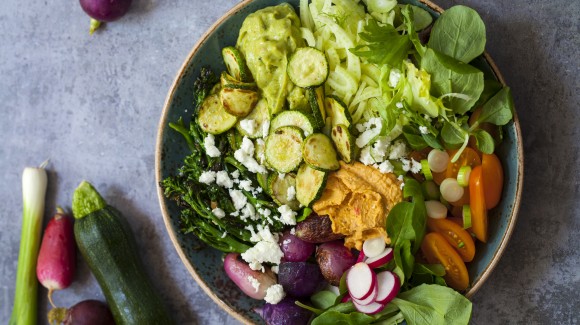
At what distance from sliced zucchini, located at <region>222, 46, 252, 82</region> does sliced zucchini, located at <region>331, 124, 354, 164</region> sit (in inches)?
18.2

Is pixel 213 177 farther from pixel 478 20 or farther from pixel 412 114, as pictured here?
pixel 478 20

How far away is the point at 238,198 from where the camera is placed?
2873mm

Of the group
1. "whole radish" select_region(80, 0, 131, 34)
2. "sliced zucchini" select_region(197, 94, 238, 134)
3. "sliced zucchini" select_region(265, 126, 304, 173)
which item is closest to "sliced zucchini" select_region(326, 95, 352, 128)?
"sliced zucchini" select_region(265, 126, 304, 173)

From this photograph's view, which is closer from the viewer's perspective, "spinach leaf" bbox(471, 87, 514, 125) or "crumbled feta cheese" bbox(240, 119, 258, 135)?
"spinach leaf" bbox(471, 87, 514, 125)

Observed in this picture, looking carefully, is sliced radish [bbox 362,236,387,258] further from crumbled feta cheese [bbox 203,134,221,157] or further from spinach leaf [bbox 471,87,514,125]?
crumbled feta cheese [bbox 203,134,221,157]

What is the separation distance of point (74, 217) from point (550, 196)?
2362 mm

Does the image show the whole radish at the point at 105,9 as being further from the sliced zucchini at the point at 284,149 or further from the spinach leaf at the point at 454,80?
the spinach leaf at the point at 454,80

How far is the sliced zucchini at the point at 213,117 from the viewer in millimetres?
2838

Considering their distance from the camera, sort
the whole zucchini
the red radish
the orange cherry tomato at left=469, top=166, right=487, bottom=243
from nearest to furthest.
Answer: the orange cherry tomato at left=469, top=166, right=487, bottom=243 → the whole zucchini → the red radish

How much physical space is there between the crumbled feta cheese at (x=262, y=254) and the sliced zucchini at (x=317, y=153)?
462 mm

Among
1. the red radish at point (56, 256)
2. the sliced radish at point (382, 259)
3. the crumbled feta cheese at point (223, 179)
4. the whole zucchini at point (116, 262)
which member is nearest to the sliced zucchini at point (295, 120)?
the crumbled feta cheese at point (223, 179)

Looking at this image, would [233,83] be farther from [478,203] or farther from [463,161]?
[478,203]

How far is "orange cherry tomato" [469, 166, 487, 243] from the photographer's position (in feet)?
8.46

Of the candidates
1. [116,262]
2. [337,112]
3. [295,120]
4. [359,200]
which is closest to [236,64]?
[295,120]
